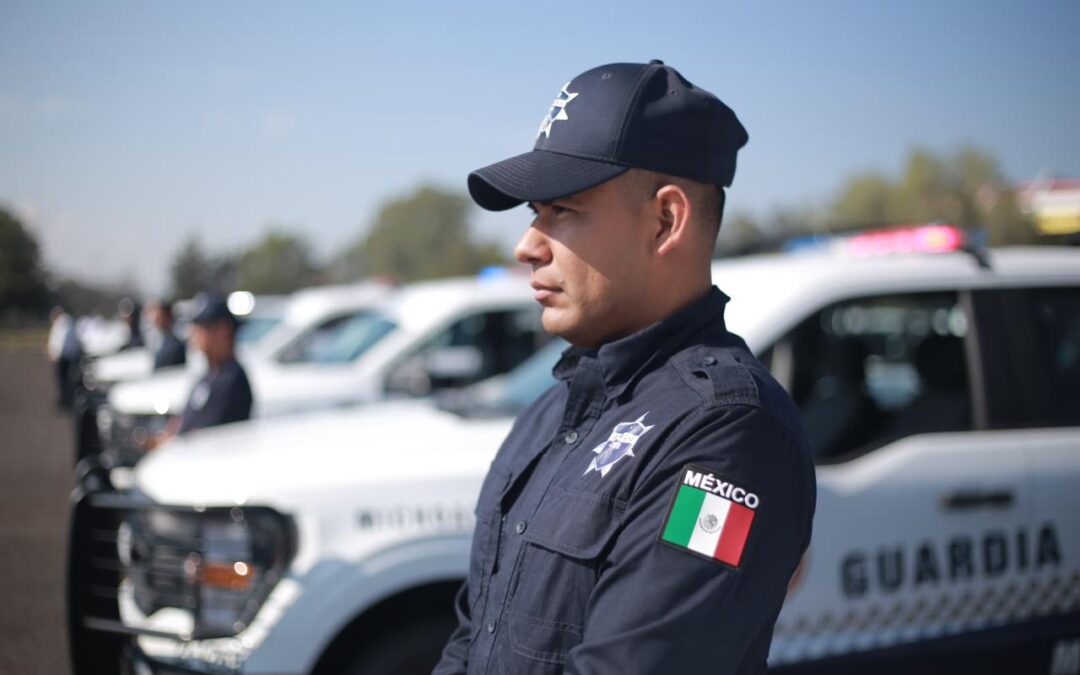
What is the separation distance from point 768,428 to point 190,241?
8.25 meters

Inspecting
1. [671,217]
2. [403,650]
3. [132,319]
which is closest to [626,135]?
[671,217]

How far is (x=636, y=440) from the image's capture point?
1.38 meters

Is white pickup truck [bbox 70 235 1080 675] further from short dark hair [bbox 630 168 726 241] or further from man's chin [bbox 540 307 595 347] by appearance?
short dark hair [bbox 630 168 726 241]

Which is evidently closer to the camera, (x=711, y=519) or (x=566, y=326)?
(x=711, y=519)

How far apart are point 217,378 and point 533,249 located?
3.98m

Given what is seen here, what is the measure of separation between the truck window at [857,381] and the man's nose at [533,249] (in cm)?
173

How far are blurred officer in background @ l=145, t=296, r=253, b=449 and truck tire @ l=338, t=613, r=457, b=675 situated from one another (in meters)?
2.49

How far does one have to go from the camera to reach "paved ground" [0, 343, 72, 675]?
15.7 ft

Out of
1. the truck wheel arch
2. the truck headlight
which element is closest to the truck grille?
the truck headlight

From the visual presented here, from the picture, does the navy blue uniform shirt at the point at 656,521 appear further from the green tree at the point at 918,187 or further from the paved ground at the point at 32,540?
the green tree at the point at 918,187

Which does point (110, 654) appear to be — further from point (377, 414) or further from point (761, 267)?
point (761, 267)

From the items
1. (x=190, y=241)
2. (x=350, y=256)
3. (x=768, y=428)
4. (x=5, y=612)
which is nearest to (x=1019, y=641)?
(x=768, y=428)

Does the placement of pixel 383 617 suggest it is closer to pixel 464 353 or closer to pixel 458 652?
pixel 458 652

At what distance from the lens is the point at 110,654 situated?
2918mm
